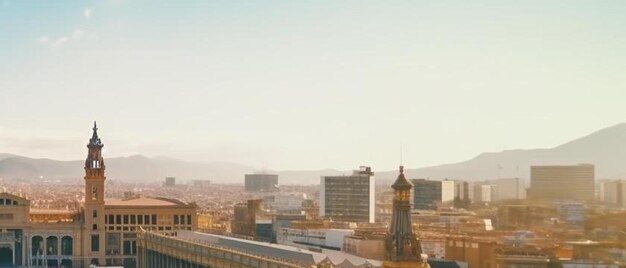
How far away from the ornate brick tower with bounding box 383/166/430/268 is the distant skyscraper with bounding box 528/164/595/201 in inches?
4679

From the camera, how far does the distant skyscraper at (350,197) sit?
13412 centimetres

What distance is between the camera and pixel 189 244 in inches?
2328

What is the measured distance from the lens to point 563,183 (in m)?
153

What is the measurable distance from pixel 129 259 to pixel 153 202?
7.81 meters

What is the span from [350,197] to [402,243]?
110598 millimetres

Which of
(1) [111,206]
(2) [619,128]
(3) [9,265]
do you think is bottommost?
(3) [9,265]

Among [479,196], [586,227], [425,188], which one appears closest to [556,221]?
[586,227]

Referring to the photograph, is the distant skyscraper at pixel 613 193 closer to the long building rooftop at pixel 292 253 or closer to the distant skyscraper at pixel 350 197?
the distant skyscraper at pixel 350 197

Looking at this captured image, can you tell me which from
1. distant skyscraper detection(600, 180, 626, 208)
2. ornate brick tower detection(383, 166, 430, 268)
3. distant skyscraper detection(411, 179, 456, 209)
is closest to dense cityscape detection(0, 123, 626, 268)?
ornate brick tower detection(383, 166, 430, 268)

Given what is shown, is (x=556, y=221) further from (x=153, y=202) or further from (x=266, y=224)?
(x=153, y=202)

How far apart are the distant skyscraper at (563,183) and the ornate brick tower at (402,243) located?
119 m

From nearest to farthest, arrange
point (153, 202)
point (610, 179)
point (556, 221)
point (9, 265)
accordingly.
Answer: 1. point (9, 265)
2. point (153, 202)
3. point (556, 221)
4. point (610, 179)

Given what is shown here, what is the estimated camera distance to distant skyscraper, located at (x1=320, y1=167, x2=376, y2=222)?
134125 millimetres

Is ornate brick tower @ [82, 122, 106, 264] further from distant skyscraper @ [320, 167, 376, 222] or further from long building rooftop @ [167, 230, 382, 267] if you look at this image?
distant skyscraper @ [320, 167, 376, 222]
